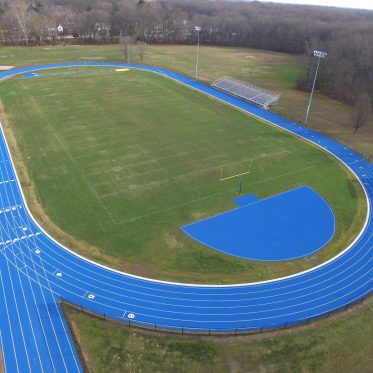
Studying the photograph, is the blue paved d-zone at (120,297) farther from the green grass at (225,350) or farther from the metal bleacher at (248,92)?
the metal bleacher at (248,92)

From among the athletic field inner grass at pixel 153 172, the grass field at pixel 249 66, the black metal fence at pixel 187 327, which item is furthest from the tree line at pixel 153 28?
the black metal fence at pixel 187 327

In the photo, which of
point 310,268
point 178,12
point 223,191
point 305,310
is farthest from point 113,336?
point 178,12

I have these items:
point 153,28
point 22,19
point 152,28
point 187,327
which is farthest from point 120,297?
point 153,28

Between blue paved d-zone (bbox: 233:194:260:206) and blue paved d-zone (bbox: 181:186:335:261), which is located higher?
blue paved d-zone (bbox: 233:194:260:206)

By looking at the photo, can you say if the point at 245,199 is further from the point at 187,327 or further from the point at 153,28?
the point at 153,28

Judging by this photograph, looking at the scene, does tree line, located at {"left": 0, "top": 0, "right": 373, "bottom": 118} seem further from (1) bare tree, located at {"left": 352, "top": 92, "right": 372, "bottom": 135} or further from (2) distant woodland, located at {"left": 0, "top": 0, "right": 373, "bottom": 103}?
(1) bare tree, located at {"left": 352, "top": 92, "right": 372, "bottom": 135}

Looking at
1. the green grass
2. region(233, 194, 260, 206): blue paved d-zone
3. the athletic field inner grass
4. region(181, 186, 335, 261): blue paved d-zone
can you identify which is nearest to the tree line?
the athletic field inner grass
